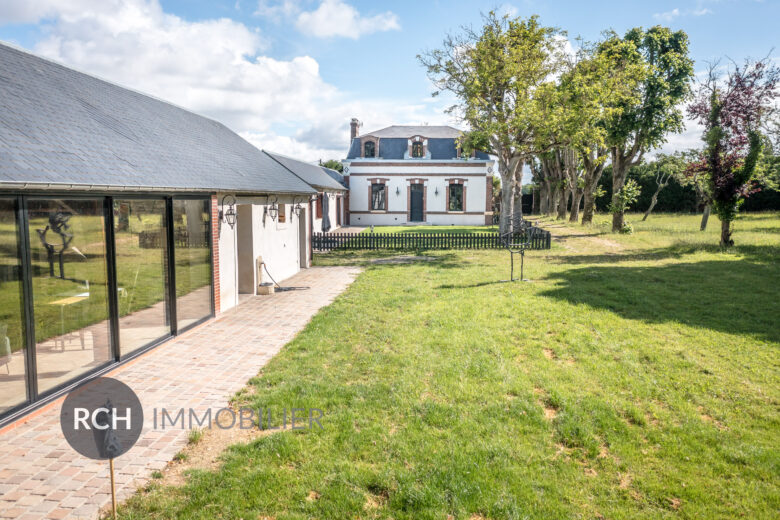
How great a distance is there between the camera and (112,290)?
6656mm

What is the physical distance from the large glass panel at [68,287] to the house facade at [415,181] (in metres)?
30.1

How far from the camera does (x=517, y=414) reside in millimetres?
5430

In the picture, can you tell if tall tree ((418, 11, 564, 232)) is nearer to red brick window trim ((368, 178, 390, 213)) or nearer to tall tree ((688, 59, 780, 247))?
tall tree ((688, 59, 780, 247))

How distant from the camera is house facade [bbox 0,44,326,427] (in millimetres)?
5270

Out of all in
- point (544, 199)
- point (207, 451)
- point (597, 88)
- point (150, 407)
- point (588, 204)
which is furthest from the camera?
point (544, 199)

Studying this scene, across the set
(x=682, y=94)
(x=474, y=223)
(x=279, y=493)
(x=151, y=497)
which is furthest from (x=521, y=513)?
(x=474, y=223)

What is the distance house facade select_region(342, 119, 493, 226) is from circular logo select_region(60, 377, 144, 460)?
101 ft

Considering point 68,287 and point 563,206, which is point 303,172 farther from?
point 563,206

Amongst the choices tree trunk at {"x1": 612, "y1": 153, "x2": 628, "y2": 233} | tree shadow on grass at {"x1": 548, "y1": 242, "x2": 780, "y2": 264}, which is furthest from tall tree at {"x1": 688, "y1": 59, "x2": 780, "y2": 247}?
tree trunk at {"x1": 612, "y1": 153, "x2": 628, "y2": 233}

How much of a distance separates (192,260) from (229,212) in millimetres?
1842

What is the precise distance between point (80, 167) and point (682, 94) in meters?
27.3

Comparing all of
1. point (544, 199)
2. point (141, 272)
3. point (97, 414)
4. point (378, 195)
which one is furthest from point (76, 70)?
point (544, 199)

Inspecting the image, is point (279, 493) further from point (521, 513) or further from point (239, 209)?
point (239, 209)

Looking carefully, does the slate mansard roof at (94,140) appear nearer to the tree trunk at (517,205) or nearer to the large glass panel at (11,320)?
the large glass panel at (11,320)
